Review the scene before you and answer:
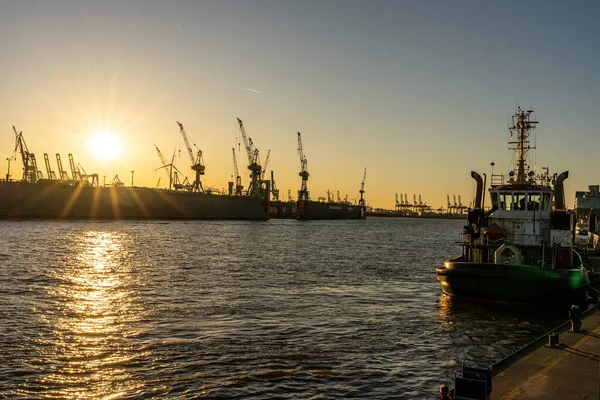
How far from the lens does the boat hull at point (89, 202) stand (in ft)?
511

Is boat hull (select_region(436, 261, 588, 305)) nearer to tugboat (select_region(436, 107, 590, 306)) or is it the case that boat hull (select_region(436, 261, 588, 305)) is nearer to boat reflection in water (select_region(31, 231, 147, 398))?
tugboat (select_region(436, 107, 590, 306))

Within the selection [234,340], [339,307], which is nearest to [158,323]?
[234,340]

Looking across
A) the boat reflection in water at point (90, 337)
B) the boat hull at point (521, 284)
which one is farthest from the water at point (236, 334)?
the boat hull at point (521, 284)

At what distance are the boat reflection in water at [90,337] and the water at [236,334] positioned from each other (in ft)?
0.20

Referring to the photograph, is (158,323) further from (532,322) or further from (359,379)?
(532,322)

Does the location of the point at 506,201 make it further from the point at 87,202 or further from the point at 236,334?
the point at 87,202

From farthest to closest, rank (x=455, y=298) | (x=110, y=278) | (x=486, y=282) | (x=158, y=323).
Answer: (x=110, y=278)
(x=455, y=298)
(x=486, y=282)
(x=158, y=323)

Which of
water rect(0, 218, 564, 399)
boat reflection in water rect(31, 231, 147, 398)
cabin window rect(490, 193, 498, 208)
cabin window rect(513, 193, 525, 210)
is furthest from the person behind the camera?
cabin window rect(490, 193, 498, 208)

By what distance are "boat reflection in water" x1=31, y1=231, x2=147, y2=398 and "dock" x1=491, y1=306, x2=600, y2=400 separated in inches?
428

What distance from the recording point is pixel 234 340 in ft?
70.5

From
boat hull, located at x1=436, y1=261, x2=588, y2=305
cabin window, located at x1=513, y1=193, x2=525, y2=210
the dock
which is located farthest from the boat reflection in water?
cabin window, located at x1=513, y1=193, x2=525, y2=210

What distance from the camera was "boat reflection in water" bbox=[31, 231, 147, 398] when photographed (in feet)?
52.9

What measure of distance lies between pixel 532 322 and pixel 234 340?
15678mm

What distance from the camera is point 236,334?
73.6 ft
